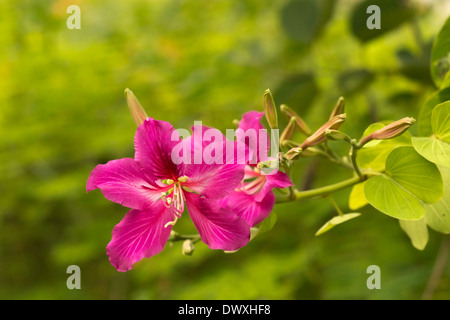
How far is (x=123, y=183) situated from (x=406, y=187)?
245 millimetres

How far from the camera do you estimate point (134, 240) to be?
37 cm

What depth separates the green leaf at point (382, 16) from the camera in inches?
32.9

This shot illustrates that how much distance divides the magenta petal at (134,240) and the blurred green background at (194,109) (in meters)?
0.49

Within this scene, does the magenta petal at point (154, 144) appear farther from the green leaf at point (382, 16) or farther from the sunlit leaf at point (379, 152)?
the green leaf at point (382, 16)

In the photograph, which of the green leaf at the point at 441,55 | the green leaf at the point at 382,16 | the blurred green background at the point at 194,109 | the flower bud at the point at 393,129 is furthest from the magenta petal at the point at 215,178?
the green leaf at the point at 382,16

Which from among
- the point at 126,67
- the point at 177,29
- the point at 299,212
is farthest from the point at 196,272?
the point at 177,29

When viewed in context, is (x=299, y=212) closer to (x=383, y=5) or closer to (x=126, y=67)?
(x=383, y=5)

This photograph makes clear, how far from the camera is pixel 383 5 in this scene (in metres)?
0.84

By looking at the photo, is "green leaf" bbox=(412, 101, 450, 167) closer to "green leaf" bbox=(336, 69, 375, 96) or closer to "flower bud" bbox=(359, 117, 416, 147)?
"flower bud" bbox=(359, 117, 416, 147)

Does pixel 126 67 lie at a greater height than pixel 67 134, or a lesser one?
greater

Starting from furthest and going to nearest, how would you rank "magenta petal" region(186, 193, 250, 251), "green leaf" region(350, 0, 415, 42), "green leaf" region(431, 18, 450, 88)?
"green leaf" region(350, 0, 415, 42)
"green leaf" region(431, 18, 450, 88)
"magenta petal" region(186, 193, 250, 251)

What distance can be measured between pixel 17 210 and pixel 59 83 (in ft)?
2.15

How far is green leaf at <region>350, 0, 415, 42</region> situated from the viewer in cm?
83

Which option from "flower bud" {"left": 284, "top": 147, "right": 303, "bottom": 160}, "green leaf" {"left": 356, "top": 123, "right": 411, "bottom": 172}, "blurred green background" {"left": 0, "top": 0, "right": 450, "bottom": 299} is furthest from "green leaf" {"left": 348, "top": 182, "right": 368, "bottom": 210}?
"blurred green background" {"left": 0, "top": 0, "right": 450, "bottom": 299}
